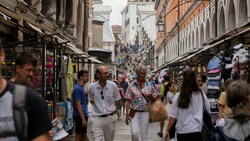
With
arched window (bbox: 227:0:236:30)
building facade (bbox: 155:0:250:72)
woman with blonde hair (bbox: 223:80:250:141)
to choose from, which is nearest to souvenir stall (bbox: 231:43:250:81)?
building facade (bbox: 155:0:250:72)

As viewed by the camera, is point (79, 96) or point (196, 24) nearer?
point (79, 96)

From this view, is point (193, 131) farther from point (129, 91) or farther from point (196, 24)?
point (196, 24)

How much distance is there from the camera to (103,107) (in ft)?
28.2

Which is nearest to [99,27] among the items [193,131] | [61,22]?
[61,22]

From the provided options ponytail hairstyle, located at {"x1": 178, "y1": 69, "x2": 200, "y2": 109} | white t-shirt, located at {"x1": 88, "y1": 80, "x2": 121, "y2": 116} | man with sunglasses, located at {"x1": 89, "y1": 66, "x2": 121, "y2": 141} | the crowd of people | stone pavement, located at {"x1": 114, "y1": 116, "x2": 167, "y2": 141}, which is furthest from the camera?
stone pavement, located at {"x1": 114, "y1": 116, "x2": 167, "y2": 141}

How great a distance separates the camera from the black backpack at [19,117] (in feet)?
9.39

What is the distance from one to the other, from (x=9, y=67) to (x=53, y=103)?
5.99 feet

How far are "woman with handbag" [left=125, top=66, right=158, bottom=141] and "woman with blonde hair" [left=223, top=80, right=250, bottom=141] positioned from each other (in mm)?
4400

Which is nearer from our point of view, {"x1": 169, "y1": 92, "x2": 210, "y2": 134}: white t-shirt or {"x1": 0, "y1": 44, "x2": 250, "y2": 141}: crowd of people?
{"x1": 0, "y1": 44, "x2": 250, "y2": 141}: crowd of people

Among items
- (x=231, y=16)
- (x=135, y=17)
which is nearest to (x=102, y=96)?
(x=231, y=16)

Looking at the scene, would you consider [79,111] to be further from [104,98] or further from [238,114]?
[238,114]

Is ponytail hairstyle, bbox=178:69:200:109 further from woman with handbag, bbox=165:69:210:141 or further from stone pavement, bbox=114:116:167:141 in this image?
stone pavement, bbox=114:116:167:141

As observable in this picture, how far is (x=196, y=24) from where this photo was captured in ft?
119

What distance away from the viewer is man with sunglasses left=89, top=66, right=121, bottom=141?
8500 millimetres
